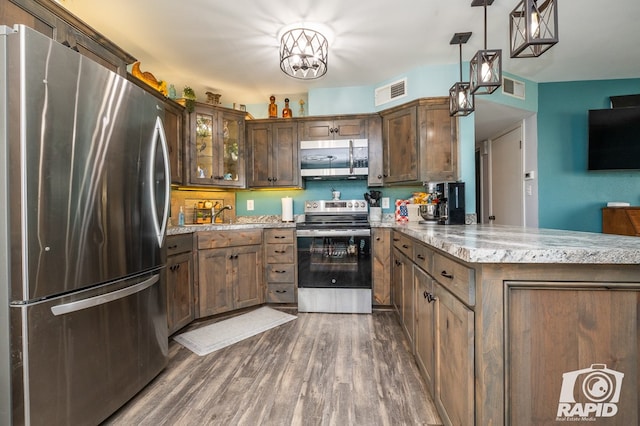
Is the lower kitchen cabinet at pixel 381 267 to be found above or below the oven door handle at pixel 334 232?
below

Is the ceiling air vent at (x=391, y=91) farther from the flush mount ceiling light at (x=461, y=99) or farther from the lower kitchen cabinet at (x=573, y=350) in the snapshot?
the lower kitchen cabinet at (x=573, y=350)

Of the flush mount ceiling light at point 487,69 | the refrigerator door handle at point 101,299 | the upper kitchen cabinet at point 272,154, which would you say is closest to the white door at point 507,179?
the flush mount ceiling light at point 487,69

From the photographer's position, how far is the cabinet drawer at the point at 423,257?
1.45 m

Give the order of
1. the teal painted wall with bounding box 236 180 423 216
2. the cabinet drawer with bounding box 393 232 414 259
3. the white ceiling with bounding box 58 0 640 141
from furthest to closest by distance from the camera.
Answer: the teal painted wall with bounding box 236 180 423 216 → the white ceiling with bounding box 58 0 640 141 → the cabinet drawer with bounding box 393 232 414 259

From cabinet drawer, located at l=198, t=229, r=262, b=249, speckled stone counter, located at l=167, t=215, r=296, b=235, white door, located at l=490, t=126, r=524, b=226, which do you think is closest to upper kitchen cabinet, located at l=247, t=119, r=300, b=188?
speckled stone counter, located at l=167, t=215, r=296, b=235

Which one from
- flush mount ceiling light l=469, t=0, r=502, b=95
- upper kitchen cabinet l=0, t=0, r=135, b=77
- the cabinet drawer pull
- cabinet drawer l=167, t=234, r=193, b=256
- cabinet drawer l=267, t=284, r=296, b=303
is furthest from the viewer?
cabinet drawer l=267, t=284, r=296, b=303

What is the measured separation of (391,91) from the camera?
322 cm

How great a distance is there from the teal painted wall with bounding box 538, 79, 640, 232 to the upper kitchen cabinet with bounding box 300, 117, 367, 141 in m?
2.23

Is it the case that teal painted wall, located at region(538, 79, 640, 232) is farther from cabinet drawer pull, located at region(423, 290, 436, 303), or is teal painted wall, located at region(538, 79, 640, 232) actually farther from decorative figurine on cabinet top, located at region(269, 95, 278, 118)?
decorative figurine on cabinet top, located at region(269, 95, 278, 118)

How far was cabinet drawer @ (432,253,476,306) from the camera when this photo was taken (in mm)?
951

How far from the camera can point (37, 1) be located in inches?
52.7

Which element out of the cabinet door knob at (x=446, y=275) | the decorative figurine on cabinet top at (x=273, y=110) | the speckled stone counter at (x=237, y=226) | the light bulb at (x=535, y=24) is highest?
the decorative figurine on cabinet top at (x=273, y=110)

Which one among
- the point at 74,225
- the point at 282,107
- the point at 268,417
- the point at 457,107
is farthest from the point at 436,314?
the point at 282,107

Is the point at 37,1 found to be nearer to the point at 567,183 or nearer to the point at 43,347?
the point at 43,347
